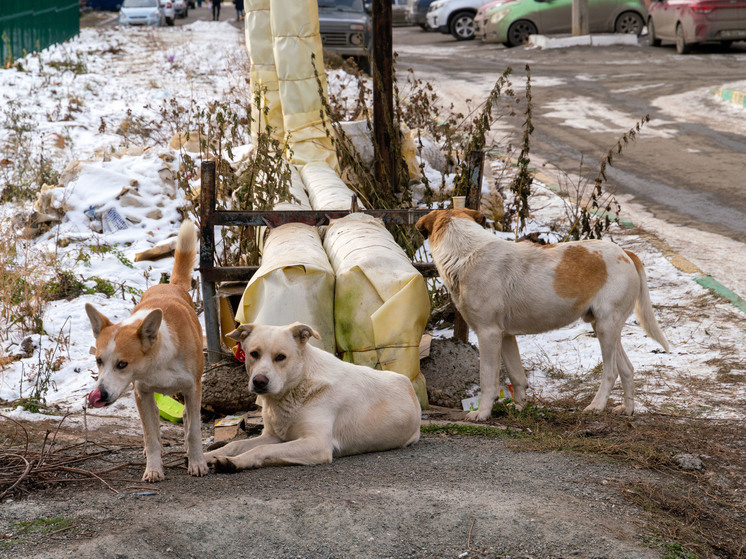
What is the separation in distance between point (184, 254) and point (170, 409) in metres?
1.62

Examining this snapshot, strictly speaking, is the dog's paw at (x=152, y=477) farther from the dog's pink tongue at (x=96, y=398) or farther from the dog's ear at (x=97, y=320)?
the dog's ear at (x=97, y=320)

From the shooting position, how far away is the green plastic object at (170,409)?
20.1ft

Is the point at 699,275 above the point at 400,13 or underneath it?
underneath

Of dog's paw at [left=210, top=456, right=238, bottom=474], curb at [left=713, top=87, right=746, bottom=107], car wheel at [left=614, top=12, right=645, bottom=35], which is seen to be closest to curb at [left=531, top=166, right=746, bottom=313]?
dog's paw at [left=210, top=456, right=238, bottom=474]

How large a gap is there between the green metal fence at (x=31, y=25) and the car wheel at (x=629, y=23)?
55.9ft

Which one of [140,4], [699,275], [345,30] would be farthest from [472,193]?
[140,4]

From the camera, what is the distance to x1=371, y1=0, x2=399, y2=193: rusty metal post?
8617 millimetres

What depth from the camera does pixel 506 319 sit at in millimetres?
5648

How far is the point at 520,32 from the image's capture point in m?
26.6

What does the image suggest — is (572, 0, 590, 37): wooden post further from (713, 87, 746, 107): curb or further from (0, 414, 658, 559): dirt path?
(0, 414, 658, 559): dirt path

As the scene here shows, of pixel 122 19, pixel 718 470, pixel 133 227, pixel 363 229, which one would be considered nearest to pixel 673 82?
pixel 133 227

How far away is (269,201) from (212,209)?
3.05ft

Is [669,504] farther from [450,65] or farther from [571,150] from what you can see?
[450,65]

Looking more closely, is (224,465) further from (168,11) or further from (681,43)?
(168,11)
